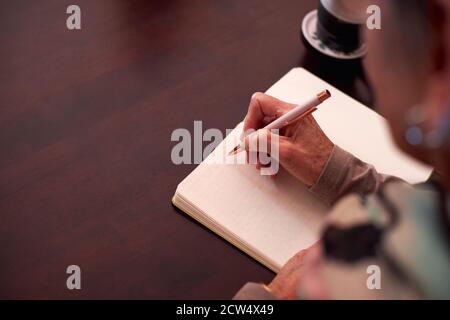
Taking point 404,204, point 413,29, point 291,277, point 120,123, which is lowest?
point 291,277

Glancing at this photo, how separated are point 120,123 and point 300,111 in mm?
337

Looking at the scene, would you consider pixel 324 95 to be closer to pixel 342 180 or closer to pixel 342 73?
pixel 342 180

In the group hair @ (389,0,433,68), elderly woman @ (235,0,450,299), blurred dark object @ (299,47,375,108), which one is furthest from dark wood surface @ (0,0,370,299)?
hair @ (389,0,433,68)

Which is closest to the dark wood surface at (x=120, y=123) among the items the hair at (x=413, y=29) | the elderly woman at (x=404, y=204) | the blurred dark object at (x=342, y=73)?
the blurred dark object at (x=342, y=73)

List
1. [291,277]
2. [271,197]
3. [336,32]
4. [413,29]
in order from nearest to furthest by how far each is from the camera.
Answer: [413,29] → [291,277] → [271,197] → [336,32]

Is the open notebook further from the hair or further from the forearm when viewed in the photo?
the hair

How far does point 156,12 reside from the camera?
120 cm

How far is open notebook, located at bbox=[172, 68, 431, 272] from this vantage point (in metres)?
0.93

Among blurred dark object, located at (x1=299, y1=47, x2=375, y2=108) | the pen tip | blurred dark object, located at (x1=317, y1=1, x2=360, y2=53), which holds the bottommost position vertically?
blurred dark object, located at (x1=299, y1=47, x2=375, y2=108)

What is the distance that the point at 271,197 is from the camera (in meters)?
0.97

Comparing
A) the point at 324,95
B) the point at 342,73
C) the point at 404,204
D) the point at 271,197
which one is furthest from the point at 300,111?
the point at 404,204

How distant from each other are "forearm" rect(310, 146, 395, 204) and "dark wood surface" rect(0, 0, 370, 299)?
17cm

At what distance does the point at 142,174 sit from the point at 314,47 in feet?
1.51
